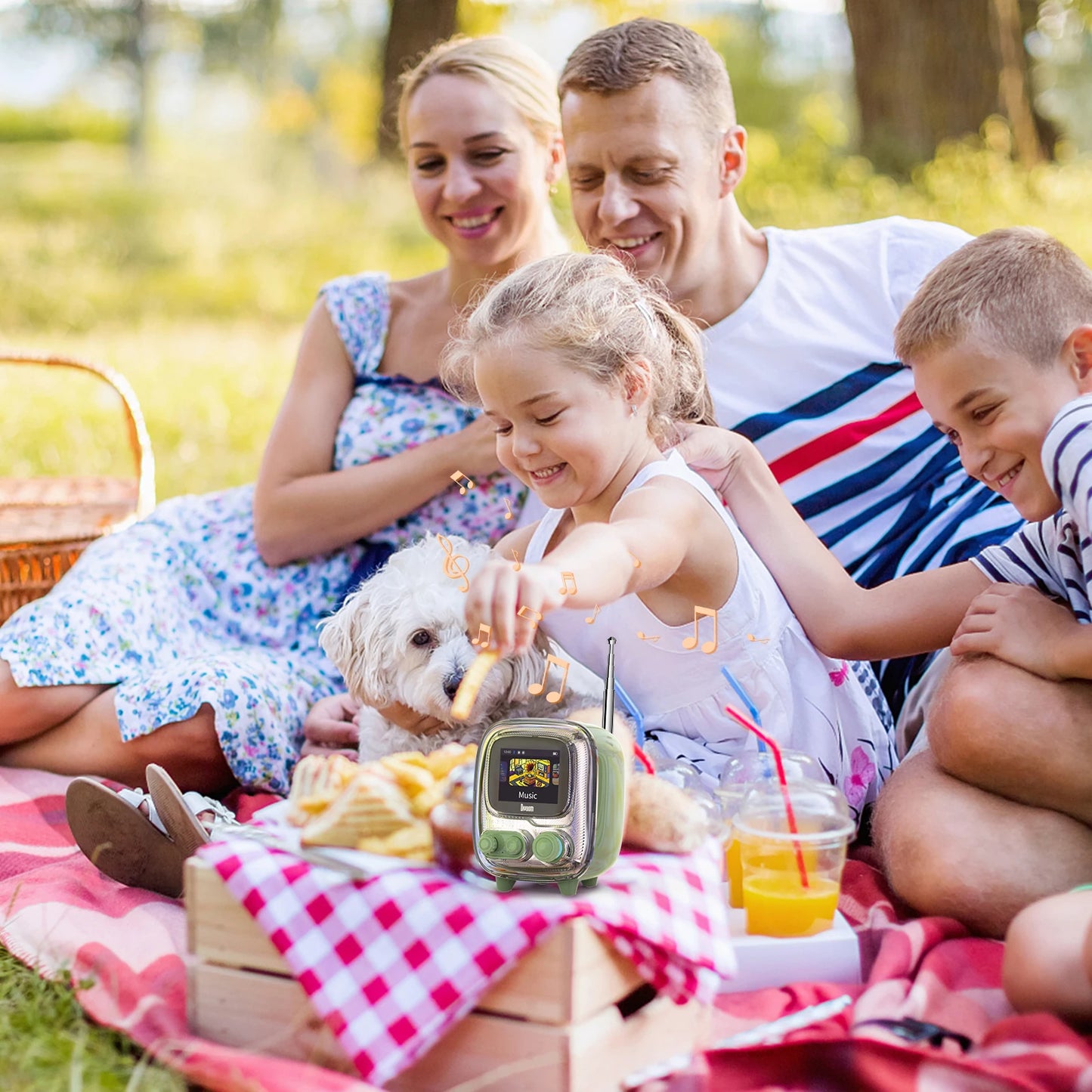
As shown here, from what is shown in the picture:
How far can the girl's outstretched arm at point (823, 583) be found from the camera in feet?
7.52

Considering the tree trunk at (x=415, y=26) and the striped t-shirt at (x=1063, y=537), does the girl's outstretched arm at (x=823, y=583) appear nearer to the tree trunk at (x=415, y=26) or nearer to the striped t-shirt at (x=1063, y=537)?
the striped t-shirt at (x=1063, y=537)

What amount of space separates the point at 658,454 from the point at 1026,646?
2.18 feet

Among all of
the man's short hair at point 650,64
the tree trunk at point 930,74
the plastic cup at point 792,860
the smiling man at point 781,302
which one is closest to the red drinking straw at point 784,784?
the plastic cup at point 792,860

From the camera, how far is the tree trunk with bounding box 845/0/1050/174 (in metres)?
8.06

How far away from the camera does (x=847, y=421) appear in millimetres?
2775

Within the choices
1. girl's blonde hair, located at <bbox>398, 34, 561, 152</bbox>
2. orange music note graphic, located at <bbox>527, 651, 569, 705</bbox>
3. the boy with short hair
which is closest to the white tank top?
orange music note graphic, located at <bbox>527, 651, 569, 705</bbox>

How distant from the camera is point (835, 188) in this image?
29.7 ft

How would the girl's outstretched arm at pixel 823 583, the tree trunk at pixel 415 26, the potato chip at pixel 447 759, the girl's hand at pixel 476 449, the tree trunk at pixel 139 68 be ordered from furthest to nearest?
the tree trunk at pixel 139 68 → the tree trunk at pixel 415 26 → the girl's hand at pixel 476 449 → the girl's outstretched arm at pixel 823 583 → the potato chip at pixel 447 759

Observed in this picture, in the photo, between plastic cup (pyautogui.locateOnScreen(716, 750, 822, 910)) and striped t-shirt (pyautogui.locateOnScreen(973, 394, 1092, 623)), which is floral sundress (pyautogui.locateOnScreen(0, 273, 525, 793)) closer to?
plastic cup (pyautogui.locateOnScreen(716, 750, 822, 910))

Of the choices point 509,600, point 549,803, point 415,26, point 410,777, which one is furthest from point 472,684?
point 415,26

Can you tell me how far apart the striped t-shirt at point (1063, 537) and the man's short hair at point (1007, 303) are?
147 mm

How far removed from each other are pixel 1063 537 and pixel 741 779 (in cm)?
64

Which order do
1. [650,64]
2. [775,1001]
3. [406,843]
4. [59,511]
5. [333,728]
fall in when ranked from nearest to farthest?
[406,843]
[775,1001]
[650,64]
[333,728]
[59,511]

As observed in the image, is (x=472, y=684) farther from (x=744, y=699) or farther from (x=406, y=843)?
(x=744, y=699)
